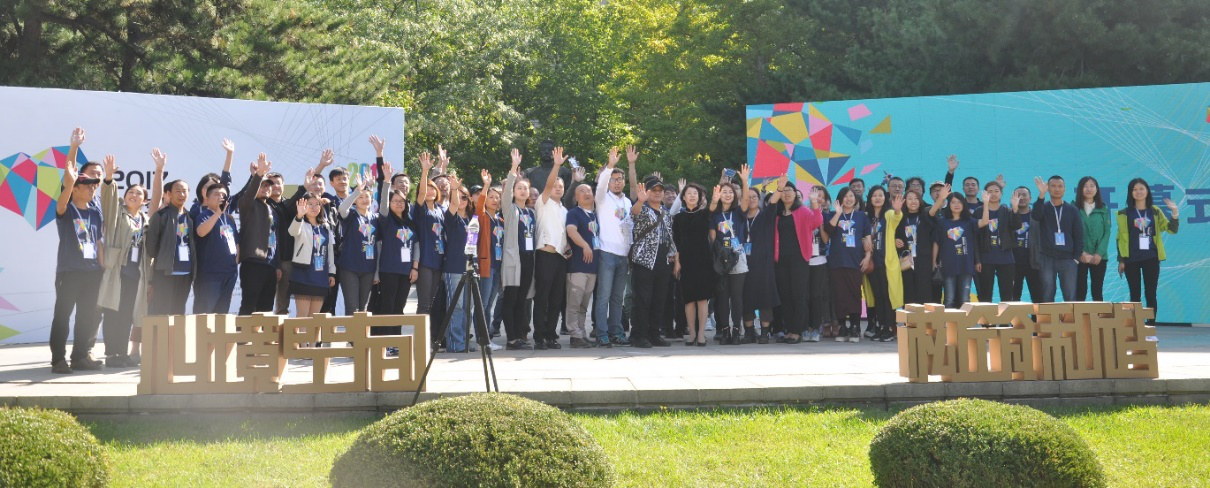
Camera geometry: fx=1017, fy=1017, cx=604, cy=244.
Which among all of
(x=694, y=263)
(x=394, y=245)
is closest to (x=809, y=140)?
(x=694, y=263)

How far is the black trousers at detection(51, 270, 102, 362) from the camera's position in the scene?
8.45m

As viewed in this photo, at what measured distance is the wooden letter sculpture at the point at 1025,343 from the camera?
730cm

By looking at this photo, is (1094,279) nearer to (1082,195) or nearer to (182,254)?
(1082,195)

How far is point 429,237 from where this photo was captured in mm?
10047

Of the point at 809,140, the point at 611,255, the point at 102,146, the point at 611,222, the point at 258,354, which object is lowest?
the point at 258,354

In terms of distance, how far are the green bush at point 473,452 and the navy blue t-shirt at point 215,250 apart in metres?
5.55

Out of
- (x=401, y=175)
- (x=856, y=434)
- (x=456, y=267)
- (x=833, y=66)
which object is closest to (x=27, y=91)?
(x=401, y=175)

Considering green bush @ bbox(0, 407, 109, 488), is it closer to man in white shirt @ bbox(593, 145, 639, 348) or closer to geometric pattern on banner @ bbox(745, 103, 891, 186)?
man in white shirt @ bbox(593, 145, 639, 348)

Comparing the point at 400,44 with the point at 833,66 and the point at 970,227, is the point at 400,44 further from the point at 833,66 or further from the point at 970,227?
the point at 970,227

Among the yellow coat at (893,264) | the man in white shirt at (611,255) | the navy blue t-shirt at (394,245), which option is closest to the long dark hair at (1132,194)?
the yellow coat at (893,264)

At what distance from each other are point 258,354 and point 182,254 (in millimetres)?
2538

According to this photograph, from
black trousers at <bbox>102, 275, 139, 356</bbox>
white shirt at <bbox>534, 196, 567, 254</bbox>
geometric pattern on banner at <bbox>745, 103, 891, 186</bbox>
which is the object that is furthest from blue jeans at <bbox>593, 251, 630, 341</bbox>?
black trousers at <bbox>102, 275, 139, 356</bbox>

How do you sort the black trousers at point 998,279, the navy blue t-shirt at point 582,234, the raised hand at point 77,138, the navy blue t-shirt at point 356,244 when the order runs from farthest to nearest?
1. the black trousers at point 998,279
2. the navy blue t-shirt at point 582,234
3. the navy blue t-shirt at point 356,244
4. the raised hand at point 77,138

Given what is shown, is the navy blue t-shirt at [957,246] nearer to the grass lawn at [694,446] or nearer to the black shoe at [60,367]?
the grass lawn at [694,446]
